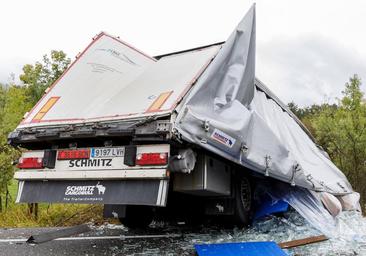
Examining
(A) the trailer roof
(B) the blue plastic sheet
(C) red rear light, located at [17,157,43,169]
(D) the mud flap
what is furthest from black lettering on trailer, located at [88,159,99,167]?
(B) the blue plastic sheet

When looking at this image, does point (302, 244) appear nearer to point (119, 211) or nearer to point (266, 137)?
point (266, 137)

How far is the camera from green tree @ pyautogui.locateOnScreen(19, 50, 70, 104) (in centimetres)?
2916

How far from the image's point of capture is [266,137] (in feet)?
15.4

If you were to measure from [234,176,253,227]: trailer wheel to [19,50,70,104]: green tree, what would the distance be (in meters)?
26.0

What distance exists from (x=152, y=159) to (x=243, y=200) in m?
1.80

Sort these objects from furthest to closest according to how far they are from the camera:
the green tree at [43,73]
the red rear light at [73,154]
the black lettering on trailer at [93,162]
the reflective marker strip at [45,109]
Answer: the green tree at [43,73] → the reflective marker strip at [45,109] → the red rear light at [73,154] → the black lettering on trailer at [93,162]

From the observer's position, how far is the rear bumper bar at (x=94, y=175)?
12.2 feet

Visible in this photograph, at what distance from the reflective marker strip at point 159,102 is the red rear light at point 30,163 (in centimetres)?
151

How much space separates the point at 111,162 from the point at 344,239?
304 centimetres

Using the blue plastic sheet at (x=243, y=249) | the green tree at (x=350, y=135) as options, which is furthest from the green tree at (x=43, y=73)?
the blue plastic sheet at (x=243, y=249)

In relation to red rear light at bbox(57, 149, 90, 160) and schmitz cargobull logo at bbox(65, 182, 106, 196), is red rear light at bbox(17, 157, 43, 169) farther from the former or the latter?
schmitz cargobull logo at bbox(65, 182, 106, 196)

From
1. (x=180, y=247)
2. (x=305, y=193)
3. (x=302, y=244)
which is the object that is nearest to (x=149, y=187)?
(x=180, y=247)

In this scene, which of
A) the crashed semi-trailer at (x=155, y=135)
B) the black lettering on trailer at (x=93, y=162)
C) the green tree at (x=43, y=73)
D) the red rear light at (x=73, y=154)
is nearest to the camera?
the crashed semi-trailer at (x=155, y=135)

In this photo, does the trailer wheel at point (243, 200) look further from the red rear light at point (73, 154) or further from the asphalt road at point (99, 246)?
the red rear light at point (73, 154)
